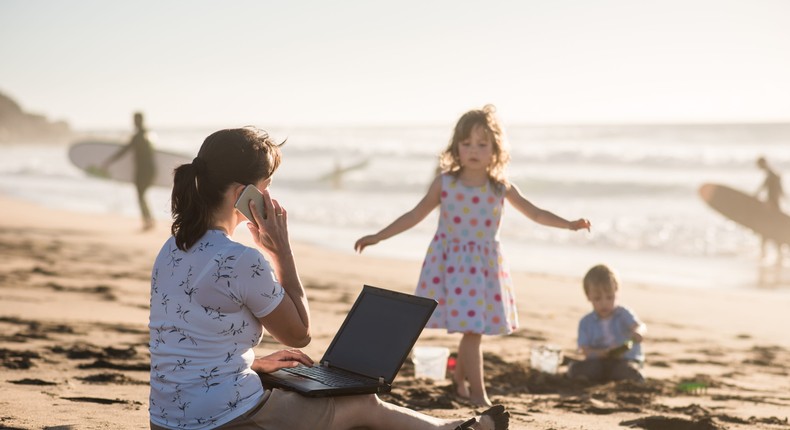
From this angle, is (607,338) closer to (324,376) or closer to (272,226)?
(324,376)

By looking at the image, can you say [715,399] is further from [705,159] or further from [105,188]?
[705,159]

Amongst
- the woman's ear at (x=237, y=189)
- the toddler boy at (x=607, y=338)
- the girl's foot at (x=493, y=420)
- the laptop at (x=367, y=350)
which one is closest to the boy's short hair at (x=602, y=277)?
the toddler boy at (x=607, y=338)

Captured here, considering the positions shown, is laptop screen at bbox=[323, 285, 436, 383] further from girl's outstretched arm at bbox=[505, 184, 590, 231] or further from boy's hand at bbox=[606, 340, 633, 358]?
boy's hand at bbox=[606, 340, 633, 358]

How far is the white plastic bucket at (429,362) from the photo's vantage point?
5293 mm

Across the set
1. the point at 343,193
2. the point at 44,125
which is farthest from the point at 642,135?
the point at 44,125

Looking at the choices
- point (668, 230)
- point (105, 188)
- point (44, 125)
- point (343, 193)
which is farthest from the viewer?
point (44, 125)

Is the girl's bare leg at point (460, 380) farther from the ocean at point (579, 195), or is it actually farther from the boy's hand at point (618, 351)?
the ocean at point (579, 195)

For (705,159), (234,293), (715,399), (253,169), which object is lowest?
(715,399)

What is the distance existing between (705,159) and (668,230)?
61.3ft

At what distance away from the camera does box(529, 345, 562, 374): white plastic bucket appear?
18.4 feet

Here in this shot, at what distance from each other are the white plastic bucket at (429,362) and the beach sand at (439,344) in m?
0.10

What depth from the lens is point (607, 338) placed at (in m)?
5.57

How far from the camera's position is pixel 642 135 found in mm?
48656

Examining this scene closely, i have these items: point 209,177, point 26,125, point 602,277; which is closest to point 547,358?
point 602,277
